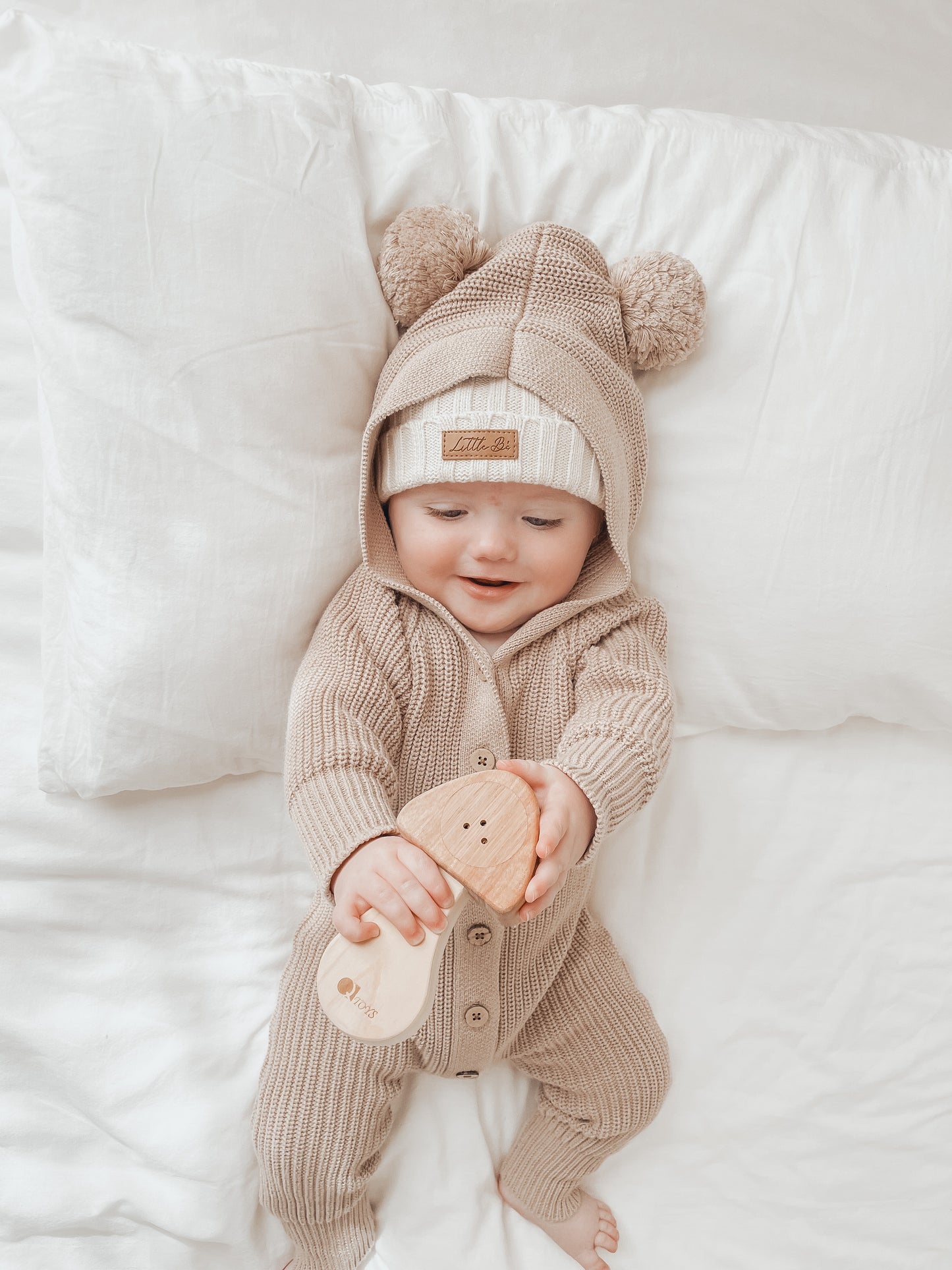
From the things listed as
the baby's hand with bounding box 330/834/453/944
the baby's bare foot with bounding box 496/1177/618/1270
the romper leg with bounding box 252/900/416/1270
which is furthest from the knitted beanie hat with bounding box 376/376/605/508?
the baby's bare foot with bounding box 496/1177/618/1270

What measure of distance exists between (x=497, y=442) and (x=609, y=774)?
34cm

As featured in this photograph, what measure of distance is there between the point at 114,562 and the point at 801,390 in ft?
2.54

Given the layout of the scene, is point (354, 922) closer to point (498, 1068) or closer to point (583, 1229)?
point (498, 1068)

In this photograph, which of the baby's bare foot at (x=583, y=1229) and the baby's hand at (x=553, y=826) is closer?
the baby's hand at (x=553, y=826)

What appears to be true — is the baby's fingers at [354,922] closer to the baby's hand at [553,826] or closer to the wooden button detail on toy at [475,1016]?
the baby's hand at [553,826]

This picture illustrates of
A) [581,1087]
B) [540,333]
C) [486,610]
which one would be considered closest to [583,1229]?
[581,1087]

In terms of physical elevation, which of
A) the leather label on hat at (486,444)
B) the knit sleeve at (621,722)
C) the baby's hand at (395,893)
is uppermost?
the leather label on hat at (486,444)

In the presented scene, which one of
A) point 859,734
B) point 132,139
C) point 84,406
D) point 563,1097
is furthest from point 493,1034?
point 132,139

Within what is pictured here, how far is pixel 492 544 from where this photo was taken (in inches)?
37.5

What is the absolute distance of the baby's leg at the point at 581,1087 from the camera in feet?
3.51

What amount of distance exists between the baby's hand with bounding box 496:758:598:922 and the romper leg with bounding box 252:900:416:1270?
0.32 meters

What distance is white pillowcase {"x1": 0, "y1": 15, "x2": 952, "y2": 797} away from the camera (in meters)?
0.94

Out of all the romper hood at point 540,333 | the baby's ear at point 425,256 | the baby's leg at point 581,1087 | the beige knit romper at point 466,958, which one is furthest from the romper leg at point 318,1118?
the baby's ear at point 425,256

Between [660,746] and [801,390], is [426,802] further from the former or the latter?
[801,390]
